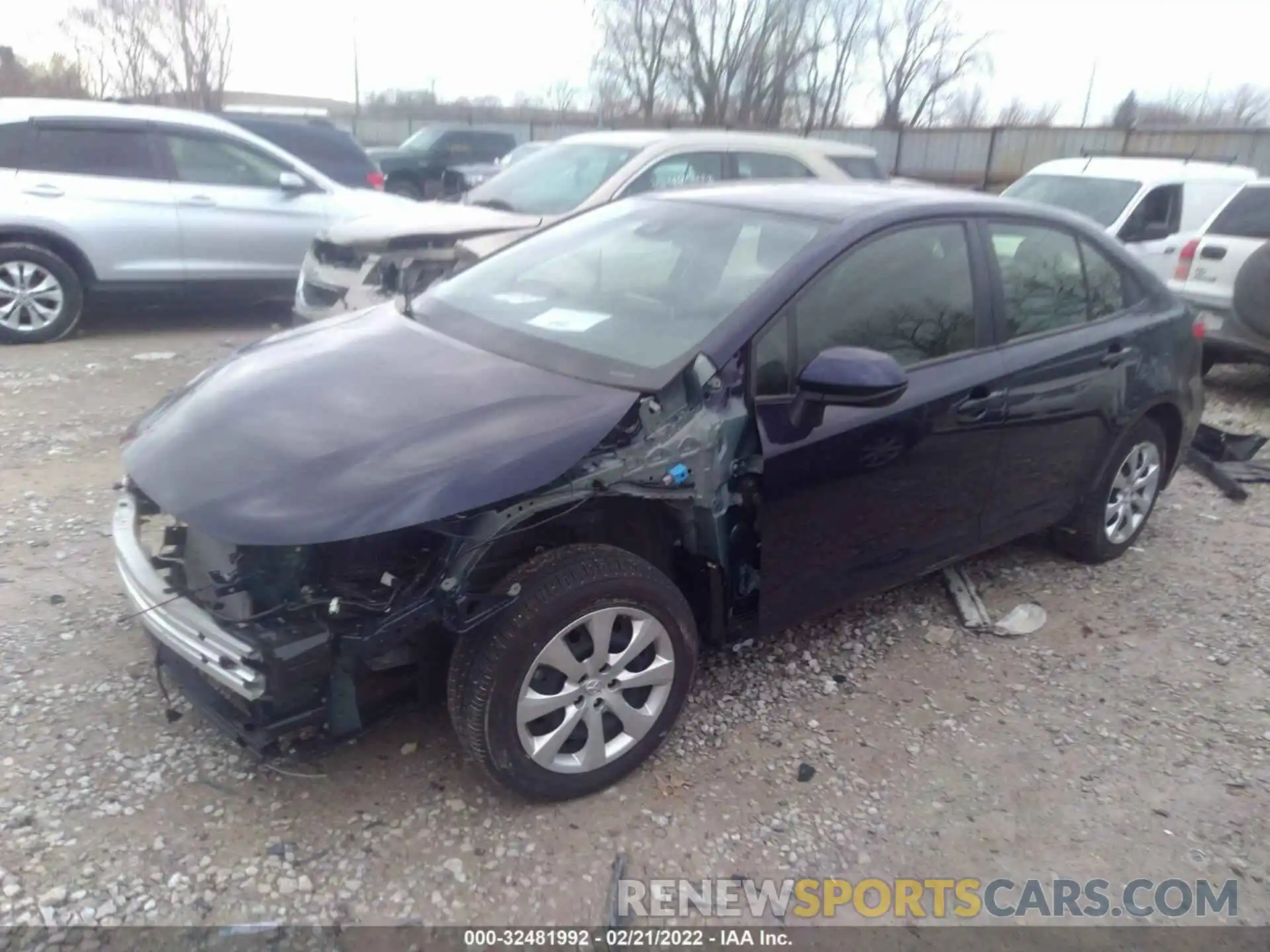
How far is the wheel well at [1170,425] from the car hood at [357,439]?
2933 mm

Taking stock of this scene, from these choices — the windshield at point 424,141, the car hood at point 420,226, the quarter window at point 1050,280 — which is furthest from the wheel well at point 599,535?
the windshield at point 424,141

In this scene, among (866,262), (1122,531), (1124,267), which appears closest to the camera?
(866,262)

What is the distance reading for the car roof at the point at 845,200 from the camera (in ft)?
11.3

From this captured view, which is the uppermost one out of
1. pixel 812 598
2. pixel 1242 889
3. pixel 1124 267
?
pixel 1124 267

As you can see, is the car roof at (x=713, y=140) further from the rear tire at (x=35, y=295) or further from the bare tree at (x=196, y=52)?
the bare tree at (x=196, y=52)

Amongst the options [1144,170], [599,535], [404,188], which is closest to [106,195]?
[599,535]

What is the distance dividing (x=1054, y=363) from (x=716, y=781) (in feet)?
6.99

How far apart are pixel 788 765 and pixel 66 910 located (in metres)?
2.03

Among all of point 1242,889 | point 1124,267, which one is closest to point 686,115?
point 1124,267

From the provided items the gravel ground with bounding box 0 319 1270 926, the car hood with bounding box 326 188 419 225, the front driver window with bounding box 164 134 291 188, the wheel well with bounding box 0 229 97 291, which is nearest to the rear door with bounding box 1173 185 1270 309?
the gravel ground with bounding box 0 319 1270 926

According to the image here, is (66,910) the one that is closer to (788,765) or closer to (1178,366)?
(788,765)

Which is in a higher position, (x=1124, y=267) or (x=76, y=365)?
(x=1124, y=267)

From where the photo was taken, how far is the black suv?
11.8m

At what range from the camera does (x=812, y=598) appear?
3.28 metres
